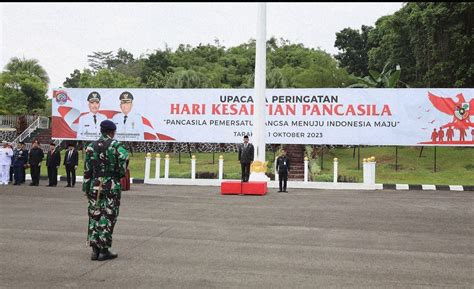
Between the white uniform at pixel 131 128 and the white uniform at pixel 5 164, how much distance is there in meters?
5.70

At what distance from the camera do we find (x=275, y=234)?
355 inches

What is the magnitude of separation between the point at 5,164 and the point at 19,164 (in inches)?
19.2

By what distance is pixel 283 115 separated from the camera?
77.0ft

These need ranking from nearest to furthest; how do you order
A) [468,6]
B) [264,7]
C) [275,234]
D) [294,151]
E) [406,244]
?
[406,244] → [275,234] → [264,7] → [294,151] → [468,6]

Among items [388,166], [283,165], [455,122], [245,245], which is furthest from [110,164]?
[388,166]

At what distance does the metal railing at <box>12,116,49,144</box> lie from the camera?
114 ft

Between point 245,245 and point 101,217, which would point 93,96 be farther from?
point 101,217

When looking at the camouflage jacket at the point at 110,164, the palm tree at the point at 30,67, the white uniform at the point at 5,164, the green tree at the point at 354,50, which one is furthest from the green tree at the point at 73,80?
the camouflage jacket at the point at 110,164

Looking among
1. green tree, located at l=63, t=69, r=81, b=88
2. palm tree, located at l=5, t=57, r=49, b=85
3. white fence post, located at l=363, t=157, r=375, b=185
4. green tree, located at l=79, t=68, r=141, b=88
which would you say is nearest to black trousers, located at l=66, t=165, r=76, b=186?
white fence post, located at l=363, t=157, r=375, b=185

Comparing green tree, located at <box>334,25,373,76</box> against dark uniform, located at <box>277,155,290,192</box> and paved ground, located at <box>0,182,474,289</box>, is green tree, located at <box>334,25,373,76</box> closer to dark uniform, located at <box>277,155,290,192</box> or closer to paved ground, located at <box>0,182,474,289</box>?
dark uniform, located at <box>277,155,290,192</box>

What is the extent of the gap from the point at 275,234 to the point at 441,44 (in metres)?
29.9

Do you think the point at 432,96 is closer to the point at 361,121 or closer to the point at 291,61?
the point at 361,121

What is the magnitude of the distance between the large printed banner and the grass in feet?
5.98

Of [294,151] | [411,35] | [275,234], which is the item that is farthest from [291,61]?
[275,234]
